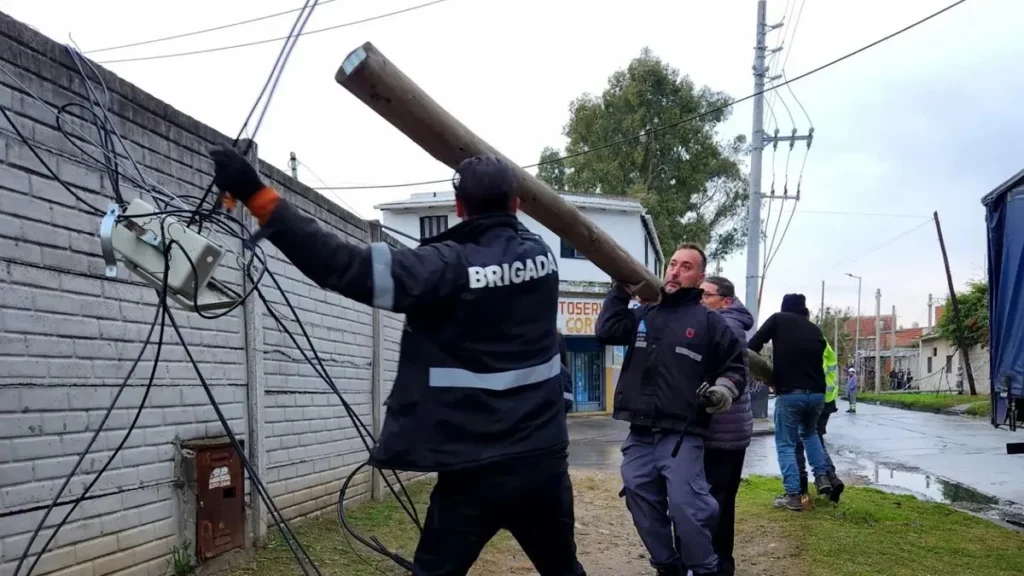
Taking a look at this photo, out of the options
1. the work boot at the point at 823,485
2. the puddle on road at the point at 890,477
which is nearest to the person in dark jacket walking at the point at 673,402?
the work boot at the point at 823,485

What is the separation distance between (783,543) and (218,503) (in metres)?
3.92

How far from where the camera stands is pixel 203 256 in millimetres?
2756

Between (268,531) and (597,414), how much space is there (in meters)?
19.6

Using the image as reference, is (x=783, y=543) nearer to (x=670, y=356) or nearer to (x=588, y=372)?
(x=670, y=356)

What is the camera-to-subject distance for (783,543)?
5711 millimetres

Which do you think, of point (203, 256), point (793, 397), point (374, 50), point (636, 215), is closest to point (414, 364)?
point (203, 256)

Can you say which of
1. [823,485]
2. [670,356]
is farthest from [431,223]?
[670,356]

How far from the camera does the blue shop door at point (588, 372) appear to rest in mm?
24922

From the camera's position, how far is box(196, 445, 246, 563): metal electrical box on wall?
4.29 meters

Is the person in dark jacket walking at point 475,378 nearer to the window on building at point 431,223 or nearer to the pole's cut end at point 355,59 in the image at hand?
the pole's cut end at point 355,59

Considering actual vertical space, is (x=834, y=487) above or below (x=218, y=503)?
below

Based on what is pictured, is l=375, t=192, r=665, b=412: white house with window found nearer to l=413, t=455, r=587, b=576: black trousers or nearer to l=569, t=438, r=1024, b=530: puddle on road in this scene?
l=569, t=438, r=1024, b=530: puddle on road

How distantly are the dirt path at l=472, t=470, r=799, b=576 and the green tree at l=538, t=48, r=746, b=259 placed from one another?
23.0 m

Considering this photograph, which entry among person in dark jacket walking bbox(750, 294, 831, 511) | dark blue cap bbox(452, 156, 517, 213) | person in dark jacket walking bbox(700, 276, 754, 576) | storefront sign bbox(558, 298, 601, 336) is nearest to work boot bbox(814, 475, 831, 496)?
person in dark jacket walking bbox(750, 294, 831, 511)
